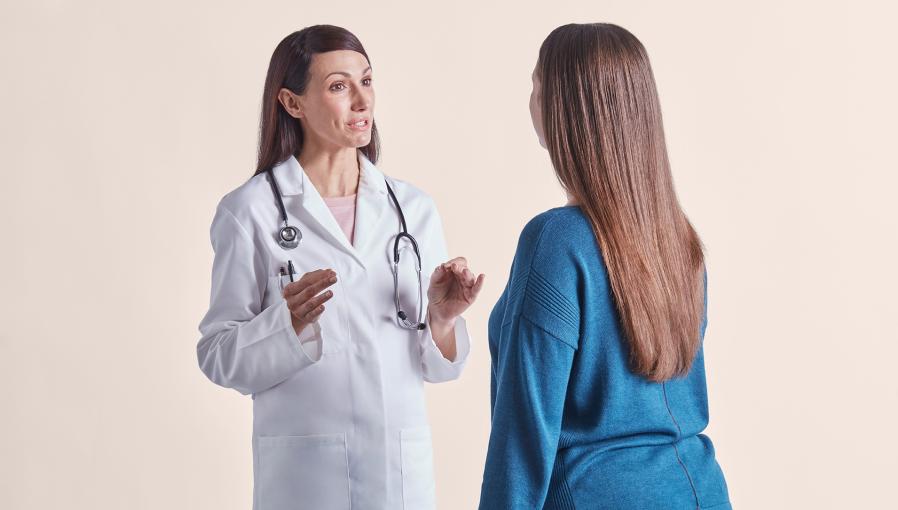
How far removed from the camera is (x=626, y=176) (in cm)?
150

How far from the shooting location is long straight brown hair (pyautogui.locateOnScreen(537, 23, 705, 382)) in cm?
147

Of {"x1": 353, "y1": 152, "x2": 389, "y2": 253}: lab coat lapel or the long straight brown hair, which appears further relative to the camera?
{"x1": 353, "y1": 152, "x2": 389, "y2": 253}: lab coat lapel

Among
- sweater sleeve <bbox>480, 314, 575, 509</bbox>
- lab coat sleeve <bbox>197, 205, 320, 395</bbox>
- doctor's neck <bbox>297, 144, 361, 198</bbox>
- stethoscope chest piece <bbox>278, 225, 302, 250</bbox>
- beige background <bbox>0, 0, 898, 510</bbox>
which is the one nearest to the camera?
sweater sleeve <bbox>480, 314, 575, 509</bbox>

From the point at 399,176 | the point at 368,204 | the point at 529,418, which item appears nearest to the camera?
the point at 529,418

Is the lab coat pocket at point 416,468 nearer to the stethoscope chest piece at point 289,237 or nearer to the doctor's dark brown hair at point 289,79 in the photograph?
the stethoscope chest piece at point 289,237

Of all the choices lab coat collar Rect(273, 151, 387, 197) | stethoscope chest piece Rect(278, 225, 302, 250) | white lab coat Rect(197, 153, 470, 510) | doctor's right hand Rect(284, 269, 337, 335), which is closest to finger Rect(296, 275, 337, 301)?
doctor's right hand Rect(284, 269, 337, 335)

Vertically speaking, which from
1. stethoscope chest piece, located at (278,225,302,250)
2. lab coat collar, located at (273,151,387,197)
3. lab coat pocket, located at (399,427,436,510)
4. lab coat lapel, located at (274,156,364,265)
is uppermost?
lab coat collar, located at (273,151,387,197)

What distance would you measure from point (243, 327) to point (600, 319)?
804 mm

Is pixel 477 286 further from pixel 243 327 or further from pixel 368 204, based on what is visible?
pixel 243 327

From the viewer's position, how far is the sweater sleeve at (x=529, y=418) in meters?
1.42

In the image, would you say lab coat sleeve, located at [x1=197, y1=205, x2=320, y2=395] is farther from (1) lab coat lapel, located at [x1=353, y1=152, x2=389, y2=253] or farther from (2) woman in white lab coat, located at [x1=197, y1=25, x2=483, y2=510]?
(1) lab coat lapel, located at [x1=353, y1=152, x2=389, y2=253]

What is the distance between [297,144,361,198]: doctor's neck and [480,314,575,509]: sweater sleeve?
2.94ft

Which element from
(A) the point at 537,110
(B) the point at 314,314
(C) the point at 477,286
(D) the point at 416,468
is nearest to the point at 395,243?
(C) the point at 477,286

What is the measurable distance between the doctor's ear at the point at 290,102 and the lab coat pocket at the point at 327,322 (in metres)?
0.37
